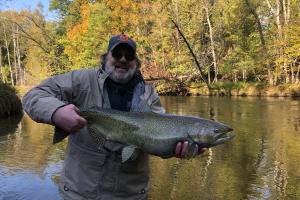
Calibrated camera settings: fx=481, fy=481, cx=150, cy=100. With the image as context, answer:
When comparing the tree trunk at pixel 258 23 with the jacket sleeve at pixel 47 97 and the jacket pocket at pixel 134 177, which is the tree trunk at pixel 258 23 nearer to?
Answer: the jacket pocket at pixel 134 177

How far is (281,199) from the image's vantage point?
858 cm

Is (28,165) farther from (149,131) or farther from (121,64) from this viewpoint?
(149,131)

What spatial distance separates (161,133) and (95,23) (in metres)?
56.1

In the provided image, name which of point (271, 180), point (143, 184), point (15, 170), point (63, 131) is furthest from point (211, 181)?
point (63, 131)

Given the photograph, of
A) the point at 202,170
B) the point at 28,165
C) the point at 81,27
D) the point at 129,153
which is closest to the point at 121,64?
the point at 129,153

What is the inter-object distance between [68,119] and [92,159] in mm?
552

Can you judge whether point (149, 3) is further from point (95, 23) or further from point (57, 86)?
point (57, 86)

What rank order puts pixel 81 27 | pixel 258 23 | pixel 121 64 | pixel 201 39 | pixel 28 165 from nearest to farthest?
pixel 121 64, pixel 28 165, pixel 258 23, pixel 201 39, pixel 81 27

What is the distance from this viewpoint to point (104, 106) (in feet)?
11.4

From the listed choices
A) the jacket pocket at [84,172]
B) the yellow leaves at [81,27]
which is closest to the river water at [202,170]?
the jacket pocket at [84,172]

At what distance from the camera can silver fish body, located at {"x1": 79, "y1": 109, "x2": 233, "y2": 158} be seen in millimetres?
3207

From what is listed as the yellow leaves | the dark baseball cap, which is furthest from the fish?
the yellow leaves

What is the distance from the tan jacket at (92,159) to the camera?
340 centimetres

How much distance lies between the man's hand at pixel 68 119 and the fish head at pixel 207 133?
75 centimetres
